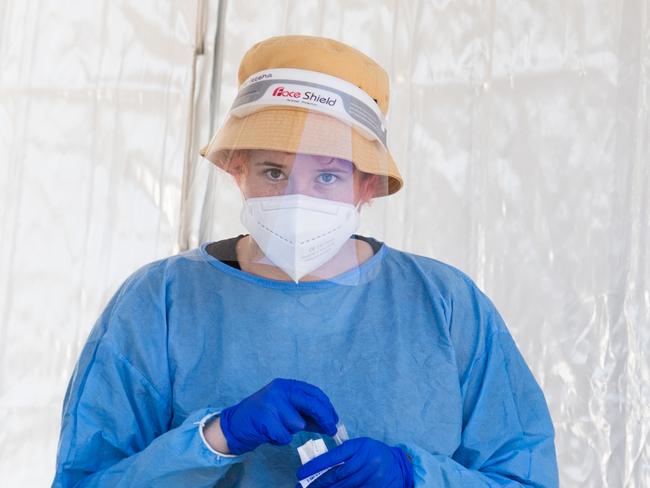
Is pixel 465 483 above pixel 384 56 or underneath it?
underneath

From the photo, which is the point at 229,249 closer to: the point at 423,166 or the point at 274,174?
the point at 274,174

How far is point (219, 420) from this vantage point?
105 centimetres

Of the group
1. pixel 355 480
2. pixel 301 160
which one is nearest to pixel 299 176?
pixel 301 160

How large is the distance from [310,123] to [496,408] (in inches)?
16.9

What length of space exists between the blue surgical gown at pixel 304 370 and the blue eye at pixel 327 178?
0.14m

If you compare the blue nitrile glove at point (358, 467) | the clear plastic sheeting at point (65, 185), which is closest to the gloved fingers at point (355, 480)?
the blue nitrile glove at point (358, 467)

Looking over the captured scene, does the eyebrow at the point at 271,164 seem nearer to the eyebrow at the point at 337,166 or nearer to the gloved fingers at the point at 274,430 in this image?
the eyebrow at the point at 337,166

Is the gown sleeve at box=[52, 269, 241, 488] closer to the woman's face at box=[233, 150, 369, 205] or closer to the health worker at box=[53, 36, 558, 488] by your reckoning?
the health worker at box=[53, 36, 558, 488]

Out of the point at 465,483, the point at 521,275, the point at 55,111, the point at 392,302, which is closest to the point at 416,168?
the point at 521,275

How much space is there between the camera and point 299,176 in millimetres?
1102

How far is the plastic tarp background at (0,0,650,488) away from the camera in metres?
1.91

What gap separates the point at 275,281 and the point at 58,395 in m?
0.92

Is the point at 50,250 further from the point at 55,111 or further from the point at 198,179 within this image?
the point at 198,179

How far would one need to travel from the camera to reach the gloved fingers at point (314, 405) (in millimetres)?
1036
